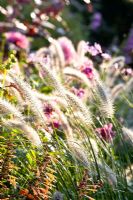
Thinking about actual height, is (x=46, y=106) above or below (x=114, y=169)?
above

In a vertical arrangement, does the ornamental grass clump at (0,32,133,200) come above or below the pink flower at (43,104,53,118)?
below

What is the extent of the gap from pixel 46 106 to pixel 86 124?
59 centimetres

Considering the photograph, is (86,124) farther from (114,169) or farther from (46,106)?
(46,106)

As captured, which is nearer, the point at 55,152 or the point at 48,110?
the point at 55,152

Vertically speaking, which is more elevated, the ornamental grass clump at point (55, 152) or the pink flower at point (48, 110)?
the pink flower at point (48, 110)

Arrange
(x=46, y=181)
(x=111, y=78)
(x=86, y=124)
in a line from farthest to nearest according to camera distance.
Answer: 1. (x=111, y=78)
2. (x=86, y=124)
3. (x=46, y=181)

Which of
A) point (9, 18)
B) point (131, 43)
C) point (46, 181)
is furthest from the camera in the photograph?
point (131, 43)

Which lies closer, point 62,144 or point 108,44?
point 62,144

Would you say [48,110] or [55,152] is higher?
[48,110]

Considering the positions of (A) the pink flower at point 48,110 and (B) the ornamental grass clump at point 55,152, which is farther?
(A) the pink flower at point 48,110

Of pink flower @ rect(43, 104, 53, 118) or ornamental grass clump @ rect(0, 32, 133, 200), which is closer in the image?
ornamental grass clump @ rect(0, 32, 133, 200)

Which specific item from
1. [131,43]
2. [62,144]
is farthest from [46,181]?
[131,43]

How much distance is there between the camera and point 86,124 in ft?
9.75

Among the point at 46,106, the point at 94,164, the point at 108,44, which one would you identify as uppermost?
the point at 108,44
